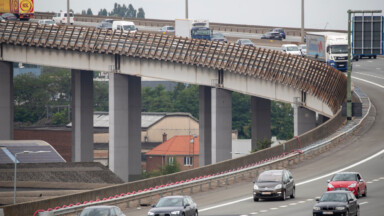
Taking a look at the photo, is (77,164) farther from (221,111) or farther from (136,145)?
(136,145)

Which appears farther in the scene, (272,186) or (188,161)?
(188,161)

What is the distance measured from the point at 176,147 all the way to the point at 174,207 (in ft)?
430

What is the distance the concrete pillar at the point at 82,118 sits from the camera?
104 m

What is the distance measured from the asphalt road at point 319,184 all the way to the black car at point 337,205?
166cm

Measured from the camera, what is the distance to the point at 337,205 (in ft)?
125

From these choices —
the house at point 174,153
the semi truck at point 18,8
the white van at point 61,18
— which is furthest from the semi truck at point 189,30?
the house at point 174,153

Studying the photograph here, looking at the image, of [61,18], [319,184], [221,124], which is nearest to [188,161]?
[61,18]

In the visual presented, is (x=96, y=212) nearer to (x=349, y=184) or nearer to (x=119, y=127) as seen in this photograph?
(x=349, y=184)

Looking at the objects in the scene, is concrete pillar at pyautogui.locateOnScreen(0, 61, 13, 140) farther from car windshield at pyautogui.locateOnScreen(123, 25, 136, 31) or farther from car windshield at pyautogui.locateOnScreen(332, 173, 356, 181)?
car windshield at pyautogui.locateOnScreen(332, 173, 356, 181)

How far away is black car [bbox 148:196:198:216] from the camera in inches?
1500

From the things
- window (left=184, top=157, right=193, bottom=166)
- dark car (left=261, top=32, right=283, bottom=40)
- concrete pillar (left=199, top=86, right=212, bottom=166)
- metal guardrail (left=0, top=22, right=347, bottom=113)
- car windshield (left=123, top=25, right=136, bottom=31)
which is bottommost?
window (left=184, top=157, right=193, bottom=166)

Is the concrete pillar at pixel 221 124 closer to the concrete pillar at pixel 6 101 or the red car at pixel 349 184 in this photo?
the concrete pillar at pixel 6 101

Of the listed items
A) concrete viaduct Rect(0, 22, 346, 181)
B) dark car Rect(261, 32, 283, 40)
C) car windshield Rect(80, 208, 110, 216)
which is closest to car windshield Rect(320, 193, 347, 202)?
car windshield Rect(80, 208, 110, 216)

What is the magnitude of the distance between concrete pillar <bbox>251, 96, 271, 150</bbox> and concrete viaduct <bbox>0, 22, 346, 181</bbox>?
0.10m
